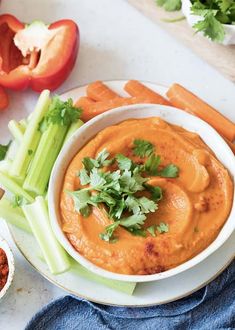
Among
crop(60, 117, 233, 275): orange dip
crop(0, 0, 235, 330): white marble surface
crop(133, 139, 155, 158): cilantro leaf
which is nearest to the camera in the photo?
crop(60, 117, 233, 275): orange dip

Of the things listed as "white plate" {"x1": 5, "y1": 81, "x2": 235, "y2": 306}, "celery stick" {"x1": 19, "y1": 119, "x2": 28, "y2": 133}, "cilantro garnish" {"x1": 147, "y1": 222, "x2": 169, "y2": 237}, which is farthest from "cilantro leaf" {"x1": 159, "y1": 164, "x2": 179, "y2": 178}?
"celery stick" {"x1": 19, "y1": 119, "x2": 28, "y2": 133}

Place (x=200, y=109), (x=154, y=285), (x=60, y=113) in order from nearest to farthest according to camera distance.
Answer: (x=154, y=285)
(x=60, y=113)
(x=200, y=109)

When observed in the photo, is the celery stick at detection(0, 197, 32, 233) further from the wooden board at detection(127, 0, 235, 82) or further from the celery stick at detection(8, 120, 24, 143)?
the wooden board at detection(127, 0, 235, 82)

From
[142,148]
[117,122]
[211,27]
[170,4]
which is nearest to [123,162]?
[142,148]

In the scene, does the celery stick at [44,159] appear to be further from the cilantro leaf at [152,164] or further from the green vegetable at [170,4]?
the green vegetable at [170,4]

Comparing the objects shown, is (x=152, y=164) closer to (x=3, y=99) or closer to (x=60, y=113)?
(x=60, y=113)
